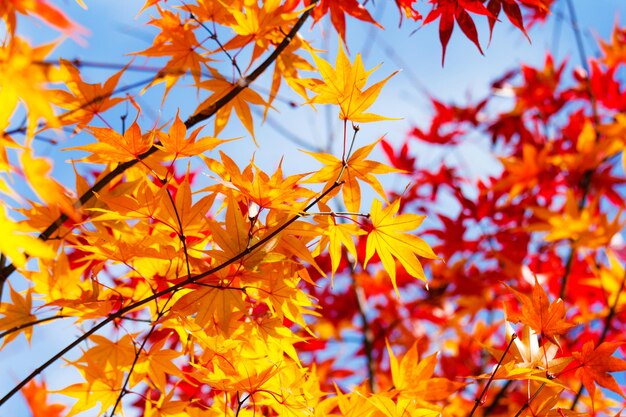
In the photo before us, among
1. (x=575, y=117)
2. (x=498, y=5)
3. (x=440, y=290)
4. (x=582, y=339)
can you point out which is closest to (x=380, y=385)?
(x=440, y=290)

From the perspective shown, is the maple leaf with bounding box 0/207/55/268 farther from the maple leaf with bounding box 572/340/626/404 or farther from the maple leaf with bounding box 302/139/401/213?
the maple leaf with bounding box 572/340/626/404

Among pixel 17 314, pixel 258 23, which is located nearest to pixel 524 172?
pixel 258 23

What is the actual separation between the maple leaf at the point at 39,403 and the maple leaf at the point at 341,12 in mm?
813

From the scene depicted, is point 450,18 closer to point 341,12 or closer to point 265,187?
point 341,12

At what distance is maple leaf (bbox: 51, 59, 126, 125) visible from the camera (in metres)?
0.78

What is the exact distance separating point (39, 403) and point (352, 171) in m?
0.74

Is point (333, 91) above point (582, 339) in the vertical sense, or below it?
below

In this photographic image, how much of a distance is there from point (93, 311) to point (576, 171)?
1843 millimetres

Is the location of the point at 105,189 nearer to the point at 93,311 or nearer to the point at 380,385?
the point at 93,311

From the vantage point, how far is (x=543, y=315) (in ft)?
2.52

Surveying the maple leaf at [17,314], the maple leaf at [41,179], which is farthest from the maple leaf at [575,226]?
the maple leaf at [41,179]

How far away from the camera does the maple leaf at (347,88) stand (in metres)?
0.70

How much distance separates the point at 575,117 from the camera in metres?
2.37

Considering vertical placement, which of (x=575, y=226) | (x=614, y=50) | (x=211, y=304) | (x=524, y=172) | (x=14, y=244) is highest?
(x=614, y=50)
